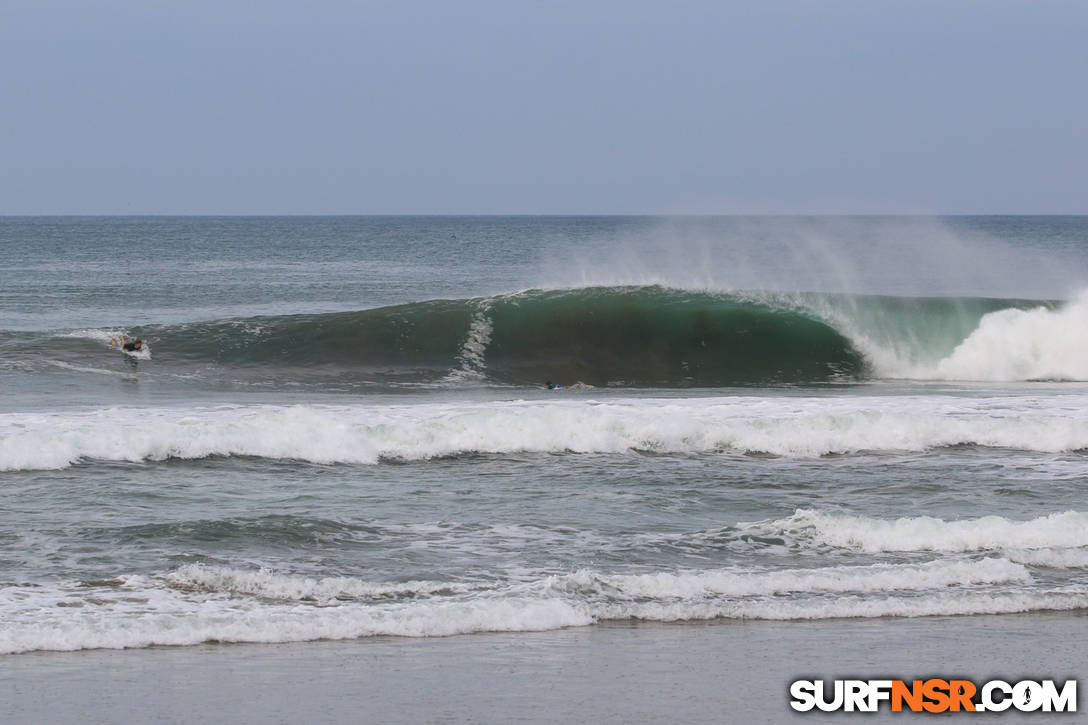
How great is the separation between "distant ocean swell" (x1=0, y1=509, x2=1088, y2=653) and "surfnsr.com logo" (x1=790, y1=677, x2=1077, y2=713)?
1.43 metres

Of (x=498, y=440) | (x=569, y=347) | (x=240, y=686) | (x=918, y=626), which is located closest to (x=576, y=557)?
(x=918, y=626)

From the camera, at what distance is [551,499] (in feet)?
37.9

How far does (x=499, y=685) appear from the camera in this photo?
6.57 metres

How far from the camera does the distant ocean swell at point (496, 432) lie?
13539 millimetres

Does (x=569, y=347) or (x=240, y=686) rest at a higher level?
(x=569, y=347)

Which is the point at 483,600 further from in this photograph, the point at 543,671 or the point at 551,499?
the point at 551,499

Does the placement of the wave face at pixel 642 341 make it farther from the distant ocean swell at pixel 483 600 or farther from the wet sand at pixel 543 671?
the wet sand at pixel 543 671

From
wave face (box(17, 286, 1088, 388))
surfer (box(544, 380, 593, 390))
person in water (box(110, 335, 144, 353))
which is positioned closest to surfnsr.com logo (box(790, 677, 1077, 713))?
surfer (box(544, 380, 593, 390))

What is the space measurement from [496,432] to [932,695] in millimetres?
8511

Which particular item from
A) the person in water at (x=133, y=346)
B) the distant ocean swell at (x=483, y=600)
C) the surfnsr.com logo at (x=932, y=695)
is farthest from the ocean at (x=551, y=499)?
the person in water at (x=133, y=346)

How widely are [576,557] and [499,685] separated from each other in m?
2.87

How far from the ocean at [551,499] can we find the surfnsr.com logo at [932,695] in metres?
0.17

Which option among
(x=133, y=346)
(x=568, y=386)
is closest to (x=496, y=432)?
(x=568, y=386)

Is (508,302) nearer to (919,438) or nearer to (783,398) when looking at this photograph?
(783,398)
